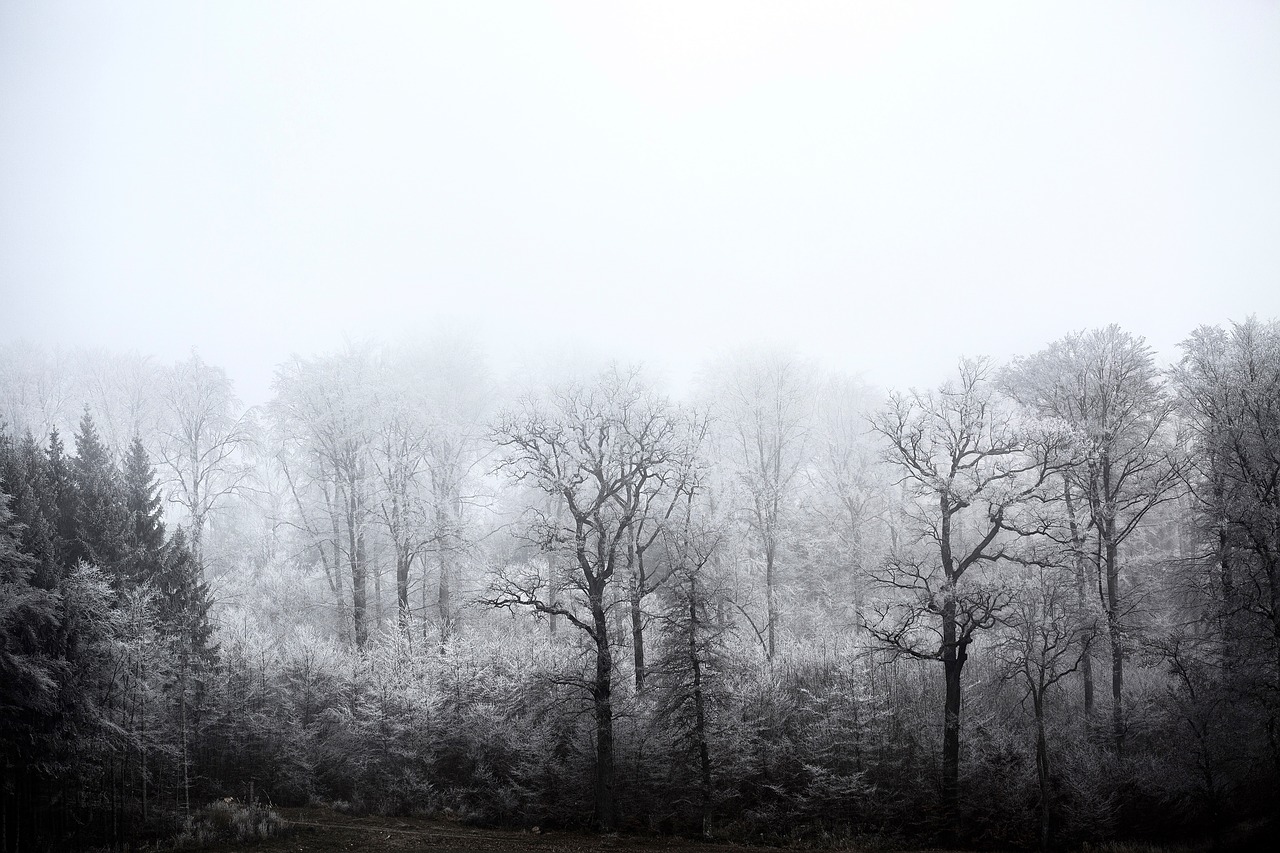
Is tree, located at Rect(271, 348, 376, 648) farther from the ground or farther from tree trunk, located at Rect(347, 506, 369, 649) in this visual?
the ground

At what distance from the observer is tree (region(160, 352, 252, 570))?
3272 cm

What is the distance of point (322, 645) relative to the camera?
27750 millimetres

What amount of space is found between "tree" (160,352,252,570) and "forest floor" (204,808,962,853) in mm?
18129

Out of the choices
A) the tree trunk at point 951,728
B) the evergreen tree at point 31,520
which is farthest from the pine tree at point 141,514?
the tree trunk at point 951,728

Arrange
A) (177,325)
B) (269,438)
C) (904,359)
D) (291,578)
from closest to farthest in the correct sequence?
(269,438) < (291,578) < (904,359) < (177,325)

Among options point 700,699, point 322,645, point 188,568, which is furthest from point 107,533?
point 700,699

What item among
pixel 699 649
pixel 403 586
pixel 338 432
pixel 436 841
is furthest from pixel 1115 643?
pixel 338 432

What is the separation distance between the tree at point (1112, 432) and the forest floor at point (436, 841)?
14657 millimetres

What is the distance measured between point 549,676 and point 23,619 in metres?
15.2

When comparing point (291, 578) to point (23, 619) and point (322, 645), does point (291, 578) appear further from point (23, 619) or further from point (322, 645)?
point (23, 619)

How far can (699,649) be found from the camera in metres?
19.5

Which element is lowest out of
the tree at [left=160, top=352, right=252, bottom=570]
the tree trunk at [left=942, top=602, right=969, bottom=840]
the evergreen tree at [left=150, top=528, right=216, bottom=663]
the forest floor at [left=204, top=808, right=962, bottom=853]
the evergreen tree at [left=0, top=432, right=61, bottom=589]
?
the forest floor at [left=204, top=808, right=962, bottom=853]

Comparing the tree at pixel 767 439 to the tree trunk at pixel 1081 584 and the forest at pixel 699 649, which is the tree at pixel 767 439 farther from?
the tree trunk at pixel 1081 584

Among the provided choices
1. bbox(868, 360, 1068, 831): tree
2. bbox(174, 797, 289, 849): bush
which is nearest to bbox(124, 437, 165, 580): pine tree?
bbox(174, 797, 289, 849): bush
